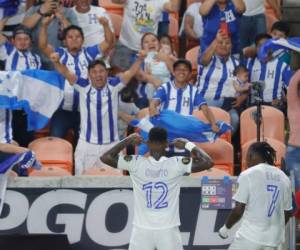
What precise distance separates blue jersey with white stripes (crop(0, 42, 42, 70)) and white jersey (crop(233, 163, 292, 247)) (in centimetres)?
448

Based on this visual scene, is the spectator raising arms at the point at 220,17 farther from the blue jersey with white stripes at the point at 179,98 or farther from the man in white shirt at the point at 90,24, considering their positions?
the blue jersey with white stripes at the point at 179,98

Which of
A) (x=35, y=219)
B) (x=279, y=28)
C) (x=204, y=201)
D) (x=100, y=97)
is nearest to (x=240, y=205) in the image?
(x=204, y=201)

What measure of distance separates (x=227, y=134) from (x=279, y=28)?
2.09 metres

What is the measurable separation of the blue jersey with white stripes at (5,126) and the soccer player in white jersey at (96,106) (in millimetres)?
738

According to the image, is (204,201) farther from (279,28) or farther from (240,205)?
(279,28)

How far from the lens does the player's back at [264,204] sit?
33.4 ft

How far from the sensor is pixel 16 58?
46.0 feet

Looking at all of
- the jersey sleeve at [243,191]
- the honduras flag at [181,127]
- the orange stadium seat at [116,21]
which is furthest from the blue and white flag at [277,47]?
the jersey sleeve at [243,191]

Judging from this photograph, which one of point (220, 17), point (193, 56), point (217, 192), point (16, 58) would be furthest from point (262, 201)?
point (193, 56)

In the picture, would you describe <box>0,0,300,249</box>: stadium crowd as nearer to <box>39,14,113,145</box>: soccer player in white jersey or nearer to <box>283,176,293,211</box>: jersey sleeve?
<box>39,14,113,145</box>: soccer player in white jersey

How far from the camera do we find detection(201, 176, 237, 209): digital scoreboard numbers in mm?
11711

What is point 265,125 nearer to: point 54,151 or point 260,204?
point 54,151

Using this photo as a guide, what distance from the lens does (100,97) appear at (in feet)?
43.9

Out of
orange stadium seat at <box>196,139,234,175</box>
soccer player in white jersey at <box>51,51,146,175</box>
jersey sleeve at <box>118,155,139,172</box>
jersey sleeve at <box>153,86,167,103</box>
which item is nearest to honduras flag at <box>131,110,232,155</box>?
orange stadium seat at <box>196,139,234,175</box>
